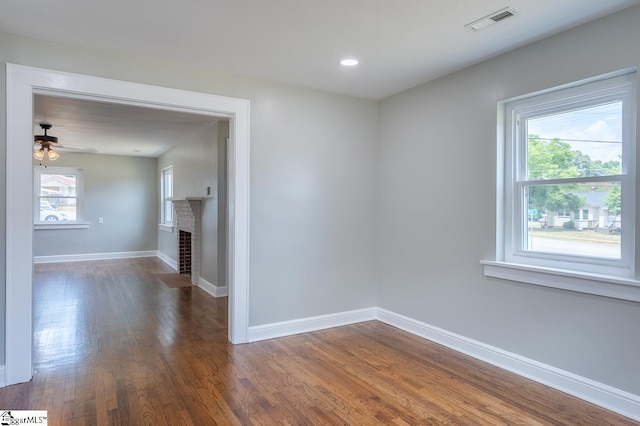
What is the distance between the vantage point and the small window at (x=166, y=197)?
8.68 meters

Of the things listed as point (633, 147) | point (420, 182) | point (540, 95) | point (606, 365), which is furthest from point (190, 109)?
point (606, 365)

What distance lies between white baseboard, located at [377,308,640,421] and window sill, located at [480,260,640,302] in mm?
591

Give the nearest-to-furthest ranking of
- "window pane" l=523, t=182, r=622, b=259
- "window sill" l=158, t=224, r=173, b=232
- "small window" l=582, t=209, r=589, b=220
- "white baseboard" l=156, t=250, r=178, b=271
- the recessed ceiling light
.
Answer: "window pane" l=523, t=182, r=622, b=259, "small window" l=582, t=209, r=589, b=220, the recessed ceiling light, "white baseboard" l=156, t=250, r=178, b=271, "window sill" l=158, t=224, r=173, b=232

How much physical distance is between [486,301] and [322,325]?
5.49 feet

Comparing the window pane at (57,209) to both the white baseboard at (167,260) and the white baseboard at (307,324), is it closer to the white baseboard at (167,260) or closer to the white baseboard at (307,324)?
the white baseboard at (167,260)

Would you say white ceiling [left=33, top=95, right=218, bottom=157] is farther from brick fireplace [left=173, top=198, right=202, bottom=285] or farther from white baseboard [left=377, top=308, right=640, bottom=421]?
white baseboard [left=377, top=308, right=640, bottom=421]

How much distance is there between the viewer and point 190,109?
3383 millimetres

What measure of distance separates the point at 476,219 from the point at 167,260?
699 cm

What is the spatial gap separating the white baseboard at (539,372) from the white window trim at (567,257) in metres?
0.60

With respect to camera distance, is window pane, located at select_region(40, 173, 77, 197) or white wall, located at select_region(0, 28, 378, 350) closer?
white wall, located at select_region(0, 28, 378, 350)

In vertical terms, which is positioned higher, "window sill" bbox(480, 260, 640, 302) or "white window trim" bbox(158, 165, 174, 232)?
"white window trim" bbox(158, 165, 174, 232)

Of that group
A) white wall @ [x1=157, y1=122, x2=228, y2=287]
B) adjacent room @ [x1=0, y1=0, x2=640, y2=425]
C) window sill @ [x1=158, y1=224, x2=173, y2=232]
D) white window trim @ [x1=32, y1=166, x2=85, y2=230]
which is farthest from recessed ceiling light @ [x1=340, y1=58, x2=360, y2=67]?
white window trim @ [x1=32, y1=166, x2=85, y2=230]

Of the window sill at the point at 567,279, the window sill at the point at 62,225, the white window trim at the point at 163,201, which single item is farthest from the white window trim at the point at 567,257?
the window sill at the point at 62,225

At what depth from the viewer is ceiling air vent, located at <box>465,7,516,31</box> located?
240cm
